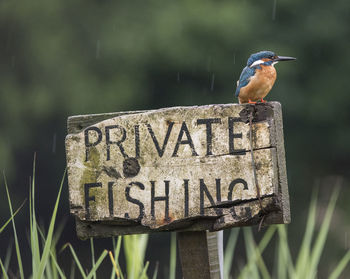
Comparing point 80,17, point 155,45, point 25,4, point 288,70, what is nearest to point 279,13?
point 288,70

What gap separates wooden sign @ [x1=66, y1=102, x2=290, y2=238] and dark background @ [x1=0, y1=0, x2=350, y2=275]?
31.3ft

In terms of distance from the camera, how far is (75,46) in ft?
42.0

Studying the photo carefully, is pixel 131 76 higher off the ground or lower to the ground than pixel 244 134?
higher

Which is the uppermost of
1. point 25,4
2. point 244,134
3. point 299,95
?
point 25,4

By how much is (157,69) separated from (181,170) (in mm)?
10441

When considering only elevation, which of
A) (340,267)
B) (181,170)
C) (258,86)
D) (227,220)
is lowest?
(340,267)

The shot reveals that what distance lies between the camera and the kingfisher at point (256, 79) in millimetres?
2477

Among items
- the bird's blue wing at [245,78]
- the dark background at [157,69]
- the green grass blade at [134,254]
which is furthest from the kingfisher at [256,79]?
the dark background at [157,69]

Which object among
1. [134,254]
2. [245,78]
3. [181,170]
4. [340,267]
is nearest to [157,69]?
[245,78]

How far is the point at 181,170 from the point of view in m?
2.11

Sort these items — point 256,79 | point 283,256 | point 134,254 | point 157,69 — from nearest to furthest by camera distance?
point 134,254 → point 256,79 → point 283,256 → point 157,69

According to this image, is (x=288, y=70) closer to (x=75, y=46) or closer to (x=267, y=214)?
(x=75, y=46)

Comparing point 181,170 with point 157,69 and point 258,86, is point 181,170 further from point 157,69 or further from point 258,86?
point 157,69

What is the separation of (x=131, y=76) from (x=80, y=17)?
5.08 feet
